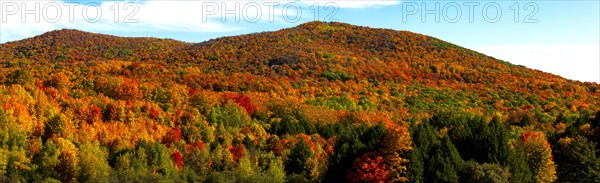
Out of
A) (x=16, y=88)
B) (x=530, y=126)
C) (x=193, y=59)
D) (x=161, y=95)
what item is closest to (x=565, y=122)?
(x=530, y=126)

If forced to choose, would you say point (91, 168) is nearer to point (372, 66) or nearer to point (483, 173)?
point (483, 173)

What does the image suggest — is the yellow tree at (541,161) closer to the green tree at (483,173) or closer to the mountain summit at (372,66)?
the green tree at (483,173)

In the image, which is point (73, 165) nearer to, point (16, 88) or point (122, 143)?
point (122, 143)

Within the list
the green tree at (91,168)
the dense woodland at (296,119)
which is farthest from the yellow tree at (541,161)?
the green tree at (91,168)

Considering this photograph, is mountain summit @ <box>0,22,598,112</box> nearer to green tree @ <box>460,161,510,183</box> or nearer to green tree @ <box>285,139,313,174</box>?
green tree @ <box>285,139,313,174</box>

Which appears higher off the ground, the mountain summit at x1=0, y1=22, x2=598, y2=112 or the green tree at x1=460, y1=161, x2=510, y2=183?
the mountain summit at x1=0, y1=22, x2=598, y2=112

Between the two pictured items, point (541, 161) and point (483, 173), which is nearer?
point (483, 173)

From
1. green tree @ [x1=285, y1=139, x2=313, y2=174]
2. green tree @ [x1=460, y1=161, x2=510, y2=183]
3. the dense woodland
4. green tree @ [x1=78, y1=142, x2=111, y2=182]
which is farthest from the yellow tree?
green tree @ [x1=78, y1=142, x2=111, y2=182]

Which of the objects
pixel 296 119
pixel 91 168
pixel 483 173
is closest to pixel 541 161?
pixel 483 173
